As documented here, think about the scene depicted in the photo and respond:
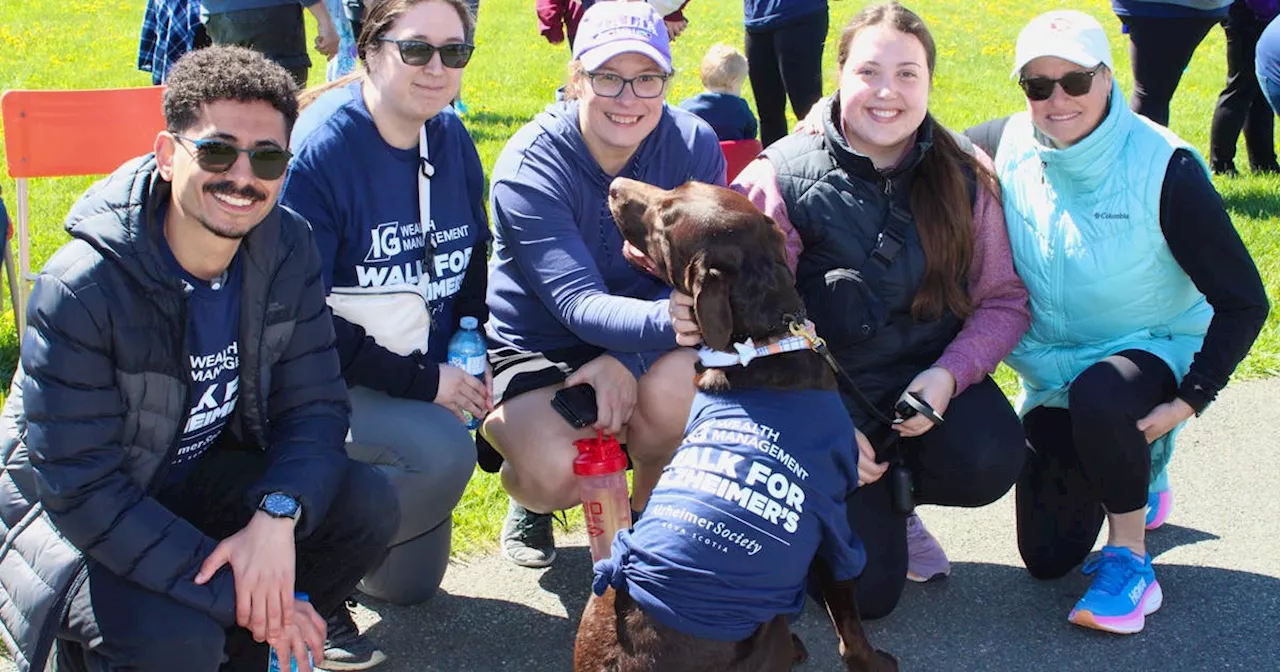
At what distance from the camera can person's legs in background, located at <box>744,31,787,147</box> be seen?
315 inches

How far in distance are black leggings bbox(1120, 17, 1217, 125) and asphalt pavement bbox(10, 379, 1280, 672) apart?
3314 millimetres

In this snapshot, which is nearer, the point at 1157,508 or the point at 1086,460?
the point at 1086,460

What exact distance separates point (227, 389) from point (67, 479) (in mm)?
475

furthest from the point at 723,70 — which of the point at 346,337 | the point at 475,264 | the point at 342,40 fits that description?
the point at 346,337

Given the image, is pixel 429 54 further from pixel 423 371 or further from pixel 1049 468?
pixel 1049 468

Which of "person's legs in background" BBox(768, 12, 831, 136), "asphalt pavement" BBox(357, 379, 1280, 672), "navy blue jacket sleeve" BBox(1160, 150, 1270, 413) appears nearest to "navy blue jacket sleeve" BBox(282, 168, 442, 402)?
"asphalt pavement" BBox(357, 379, 1280, 672)

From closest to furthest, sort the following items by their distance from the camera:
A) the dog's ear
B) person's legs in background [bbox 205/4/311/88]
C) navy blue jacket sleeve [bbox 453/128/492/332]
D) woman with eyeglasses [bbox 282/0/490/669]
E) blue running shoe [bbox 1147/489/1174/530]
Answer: the dog's ear → woman with eyeglasses [bbox 282/0/490/669] → navy blue jacket sleeve [bbox 453/128/492/332] → blue running shoe [bbox 1147/489/1174/530] → person's legs in background [bbox 205/4/311/88]

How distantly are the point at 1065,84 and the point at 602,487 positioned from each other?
181 centimetres

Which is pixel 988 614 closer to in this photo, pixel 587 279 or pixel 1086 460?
pixel 1086 460

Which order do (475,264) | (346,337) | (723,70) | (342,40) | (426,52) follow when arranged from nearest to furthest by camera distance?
(346,337), (426,52), (475,264), (723,70), (342,40)

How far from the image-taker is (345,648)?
3361 mm

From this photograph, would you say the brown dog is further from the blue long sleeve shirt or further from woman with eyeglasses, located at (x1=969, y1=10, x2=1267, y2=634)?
woman with eyeglasses, located at (x1=969, y1=10, x2=1267, y2=634)

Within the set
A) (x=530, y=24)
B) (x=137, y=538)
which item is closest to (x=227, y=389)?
(x=137, y=538)

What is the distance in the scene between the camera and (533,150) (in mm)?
3750
